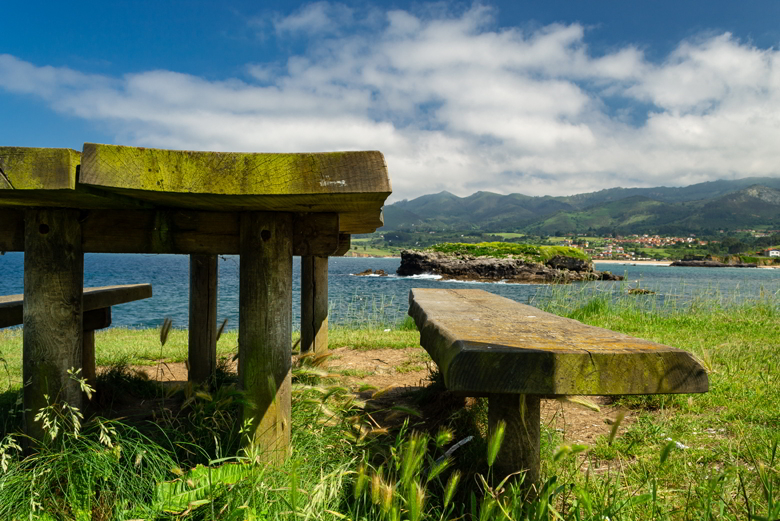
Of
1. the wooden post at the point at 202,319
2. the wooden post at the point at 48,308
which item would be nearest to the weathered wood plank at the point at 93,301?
the wooden post at the point at 202,319

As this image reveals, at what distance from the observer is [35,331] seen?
2.20m

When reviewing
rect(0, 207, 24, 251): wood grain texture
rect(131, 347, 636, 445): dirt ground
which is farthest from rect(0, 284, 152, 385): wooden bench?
rect(0, 207, 24, 251): wood grain texture

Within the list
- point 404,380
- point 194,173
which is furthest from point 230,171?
point 404,380

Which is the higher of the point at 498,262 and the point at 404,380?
the point at 404,380

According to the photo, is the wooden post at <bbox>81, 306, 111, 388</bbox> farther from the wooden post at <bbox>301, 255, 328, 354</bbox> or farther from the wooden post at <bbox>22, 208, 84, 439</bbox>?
the wooden post at <bbox>301, 255, 328, 354</bbox>

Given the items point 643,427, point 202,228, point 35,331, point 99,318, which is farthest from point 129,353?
point 643,427

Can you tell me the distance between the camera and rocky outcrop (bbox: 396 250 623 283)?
1833 inches

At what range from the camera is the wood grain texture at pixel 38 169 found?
1690 mm

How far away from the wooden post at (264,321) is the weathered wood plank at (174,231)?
101 mm

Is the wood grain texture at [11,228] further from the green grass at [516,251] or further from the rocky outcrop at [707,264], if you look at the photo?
the rocky outcrop at [707,264]

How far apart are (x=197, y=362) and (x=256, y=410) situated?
5.57 ft

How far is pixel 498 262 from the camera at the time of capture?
47219mm

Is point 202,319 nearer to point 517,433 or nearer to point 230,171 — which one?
point 230,171

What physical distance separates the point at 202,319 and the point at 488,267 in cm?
4584
